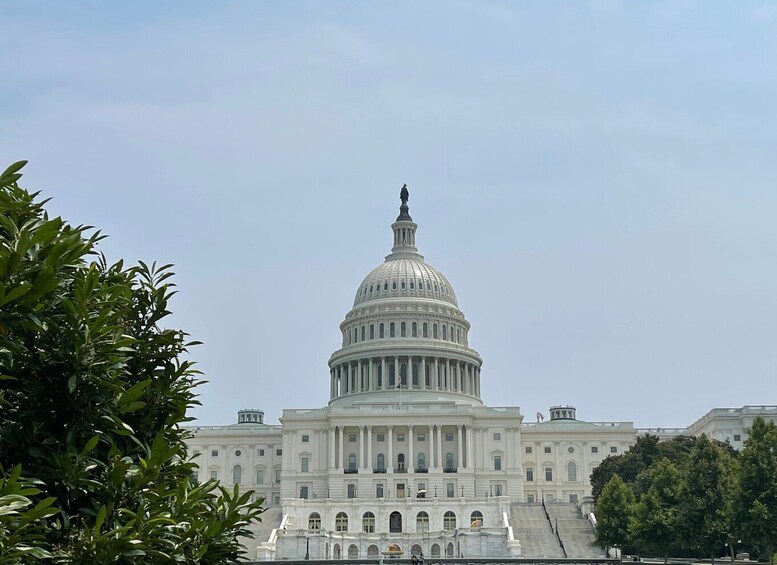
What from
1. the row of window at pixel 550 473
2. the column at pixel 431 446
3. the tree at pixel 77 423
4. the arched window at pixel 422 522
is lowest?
the tree at pixel 77 423

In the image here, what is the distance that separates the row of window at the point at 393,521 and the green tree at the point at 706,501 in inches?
2180

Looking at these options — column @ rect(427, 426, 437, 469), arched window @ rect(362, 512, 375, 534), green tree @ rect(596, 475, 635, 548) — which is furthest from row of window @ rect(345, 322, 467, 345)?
green tree @ rect(596, 475, 635, 548)

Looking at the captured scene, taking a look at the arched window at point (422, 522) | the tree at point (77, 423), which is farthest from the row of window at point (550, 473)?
the tree at point (77, 423)

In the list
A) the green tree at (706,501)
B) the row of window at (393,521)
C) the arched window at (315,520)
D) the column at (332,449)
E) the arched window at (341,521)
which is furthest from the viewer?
the column at (332,449)

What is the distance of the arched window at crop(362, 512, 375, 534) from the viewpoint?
140 meters

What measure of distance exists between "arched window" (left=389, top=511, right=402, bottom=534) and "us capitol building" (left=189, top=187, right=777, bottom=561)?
158mm

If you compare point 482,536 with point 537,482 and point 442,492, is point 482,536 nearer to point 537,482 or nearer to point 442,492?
point 442,492

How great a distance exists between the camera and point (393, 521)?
460 feet

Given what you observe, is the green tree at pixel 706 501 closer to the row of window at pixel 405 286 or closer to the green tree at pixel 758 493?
the green tree at pixel 758 493

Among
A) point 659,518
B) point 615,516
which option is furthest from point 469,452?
point 659,518

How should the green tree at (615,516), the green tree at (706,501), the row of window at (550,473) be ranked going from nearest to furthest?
the green tree at (706,501), the green tree at (615,516), the row of window at (550,473)

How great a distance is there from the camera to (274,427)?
17688 cm

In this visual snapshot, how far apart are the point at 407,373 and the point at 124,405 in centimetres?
14803

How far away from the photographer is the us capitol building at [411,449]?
128 meters
